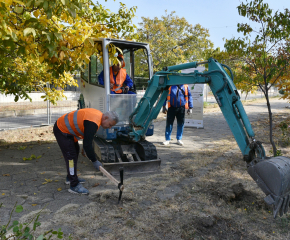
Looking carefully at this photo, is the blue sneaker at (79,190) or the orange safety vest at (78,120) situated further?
the blue sneaker at (79,190)

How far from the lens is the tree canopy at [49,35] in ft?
9.88

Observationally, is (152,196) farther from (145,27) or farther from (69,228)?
(145,27)

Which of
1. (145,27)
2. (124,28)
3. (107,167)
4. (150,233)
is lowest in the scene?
(150,233)

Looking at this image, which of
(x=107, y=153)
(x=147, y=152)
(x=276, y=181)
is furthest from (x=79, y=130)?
(x=276, y=181)

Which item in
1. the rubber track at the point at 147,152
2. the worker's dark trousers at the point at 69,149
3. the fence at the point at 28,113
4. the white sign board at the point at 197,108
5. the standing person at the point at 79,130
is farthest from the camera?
the white sign board at the point at 197,108

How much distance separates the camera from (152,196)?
4152 millimetres

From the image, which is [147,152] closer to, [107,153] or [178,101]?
[107,153]

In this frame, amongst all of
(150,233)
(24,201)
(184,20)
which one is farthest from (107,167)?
(184,20)

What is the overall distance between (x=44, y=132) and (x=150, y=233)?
7.27m

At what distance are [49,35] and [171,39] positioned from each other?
1403 cm

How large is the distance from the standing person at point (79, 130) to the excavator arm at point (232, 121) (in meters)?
1.36

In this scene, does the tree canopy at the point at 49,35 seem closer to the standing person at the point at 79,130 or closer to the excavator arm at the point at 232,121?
the standing person at the point at 79,130

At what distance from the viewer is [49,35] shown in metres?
3.10

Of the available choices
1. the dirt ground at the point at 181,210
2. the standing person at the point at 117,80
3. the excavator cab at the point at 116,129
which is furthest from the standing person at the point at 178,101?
the dirt ground at the point at 181,210
